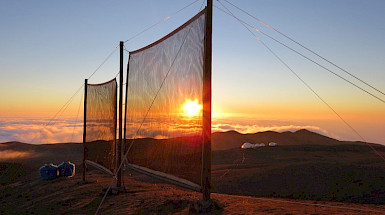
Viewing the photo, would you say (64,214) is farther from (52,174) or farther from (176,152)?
(52,174)

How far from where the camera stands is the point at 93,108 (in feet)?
57.2

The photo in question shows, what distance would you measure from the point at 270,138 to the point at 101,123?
4385cm

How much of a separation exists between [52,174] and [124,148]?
973 cm

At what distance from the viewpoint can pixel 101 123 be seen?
15.9 meters

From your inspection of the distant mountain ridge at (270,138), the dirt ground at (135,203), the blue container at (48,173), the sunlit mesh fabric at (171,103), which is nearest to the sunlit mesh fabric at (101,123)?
the dirt ground at (135,203)

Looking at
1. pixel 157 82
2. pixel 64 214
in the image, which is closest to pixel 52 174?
pixel 64 214

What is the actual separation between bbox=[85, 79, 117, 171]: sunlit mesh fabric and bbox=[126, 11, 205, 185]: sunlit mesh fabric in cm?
211

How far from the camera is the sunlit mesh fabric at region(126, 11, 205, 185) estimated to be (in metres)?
8.72

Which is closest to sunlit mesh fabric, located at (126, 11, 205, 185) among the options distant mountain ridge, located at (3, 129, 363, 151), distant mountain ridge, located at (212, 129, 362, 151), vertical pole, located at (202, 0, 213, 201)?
vertical pole, located at (202, 0, 213, 201)

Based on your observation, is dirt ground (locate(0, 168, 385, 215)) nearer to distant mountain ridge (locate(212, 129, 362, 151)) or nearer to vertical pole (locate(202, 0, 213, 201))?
vertical pole (locate(202, 0, 213, 201))

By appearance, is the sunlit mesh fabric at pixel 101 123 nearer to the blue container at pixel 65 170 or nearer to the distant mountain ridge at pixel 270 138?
the blue container at pixel 65 170

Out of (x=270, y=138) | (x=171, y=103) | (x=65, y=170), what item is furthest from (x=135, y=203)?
(x=270, y=138)

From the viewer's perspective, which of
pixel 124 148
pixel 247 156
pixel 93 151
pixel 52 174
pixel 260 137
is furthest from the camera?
pixel 260 137

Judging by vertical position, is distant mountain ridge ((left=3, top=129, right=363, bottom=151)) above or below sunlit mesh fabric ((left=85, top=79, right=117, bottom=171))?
below
